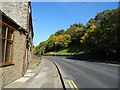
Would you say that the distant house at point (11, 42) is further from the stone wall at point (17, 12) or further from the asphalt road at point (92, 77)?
the asphalt road at point (92, 77)

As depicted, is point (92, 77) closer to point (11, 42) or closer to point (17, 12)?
point (11, 42)

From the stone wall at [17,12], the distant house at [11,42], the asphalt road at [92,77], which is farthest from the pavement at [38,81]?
the stone wall at [17,12]

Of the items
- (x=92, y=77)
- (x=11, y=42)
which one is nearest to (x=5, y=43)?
(x=11, y=42)

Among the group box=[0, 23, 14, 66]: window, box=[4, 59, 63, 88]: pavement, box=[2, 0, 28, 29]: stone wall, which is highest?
box=[2, 0, 28, 29]: stone wall

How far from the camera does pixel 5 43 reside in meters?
6.78

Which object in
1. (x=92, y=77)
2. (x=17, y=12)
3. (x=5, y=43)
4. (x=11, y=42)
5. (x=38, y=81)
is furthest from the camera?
(x=17, y=12)

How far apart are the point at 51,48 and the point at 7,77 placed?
83.4 meters

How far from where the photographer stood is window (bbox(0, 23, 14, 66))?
6564 millimetres

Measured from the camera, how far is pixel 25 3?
442 inches

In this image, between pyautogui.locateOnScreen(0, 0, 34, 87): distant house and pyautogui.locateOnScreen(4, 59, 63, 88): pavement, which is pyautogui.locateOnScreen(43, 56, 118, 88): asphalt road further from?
pyautogui.locateOnScreen(0, 0, 34, 87): distant house

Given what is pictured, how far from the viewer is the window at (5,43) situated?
656cm

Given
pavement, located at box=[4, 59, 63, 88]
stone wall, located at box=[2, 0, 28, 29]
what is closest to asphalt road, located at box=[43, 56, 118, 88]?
pavement, located at box=[4, 59, 63, 88]

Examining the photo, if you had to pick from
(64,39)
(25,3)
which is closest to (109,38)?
(25,3)

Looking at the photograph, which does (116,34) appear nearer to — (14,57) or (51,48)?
(14,57)
